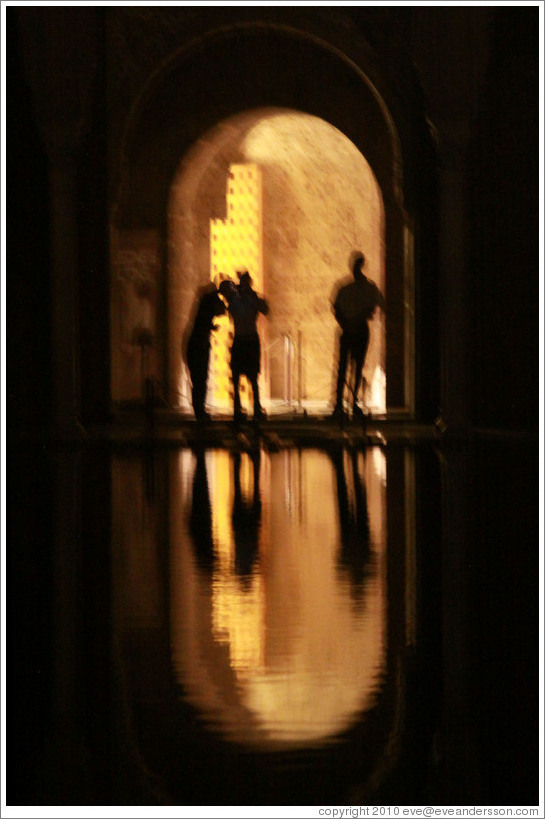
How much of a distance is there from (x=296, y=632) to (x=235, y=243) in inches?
546

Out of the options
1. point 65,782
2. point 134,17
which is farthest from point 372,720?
point 134,17

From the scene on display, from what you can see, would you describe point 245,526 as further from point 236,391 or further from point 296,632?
point 236,391

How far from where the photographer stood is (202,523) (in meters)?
4.86

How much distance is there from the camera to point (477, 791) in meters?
1.80

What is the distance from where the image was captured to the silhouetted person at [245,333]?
38.1 ft

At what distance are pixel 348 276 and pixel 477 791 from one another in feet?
50.3

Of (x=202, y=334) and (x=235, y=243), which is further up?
(x=235, y=243)

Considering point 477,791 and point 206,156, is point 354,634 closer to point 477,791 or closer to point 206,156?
point 477,791

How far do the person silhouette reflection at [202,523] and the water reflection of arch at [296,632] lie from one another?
1.4 inches

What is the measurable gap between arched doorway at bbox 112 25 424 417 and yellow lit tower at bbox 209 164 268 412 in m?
2.05

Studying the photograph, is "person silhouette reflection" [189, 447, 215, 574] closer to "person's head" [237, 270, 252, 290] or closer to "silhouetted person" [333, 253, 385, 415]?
"silhouetted person" [333, 253, 385, 415]

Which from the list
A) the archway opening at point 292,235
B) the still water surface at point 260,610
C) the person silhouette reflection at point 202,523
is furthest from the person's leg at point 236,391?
the still water surface at point 260,610

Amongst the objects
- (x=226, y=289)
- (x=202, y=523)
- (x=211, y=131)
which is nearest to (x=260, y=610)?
(x=202, y=523)

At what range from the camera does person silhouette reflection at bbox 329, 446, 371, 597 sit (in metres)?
3.73
